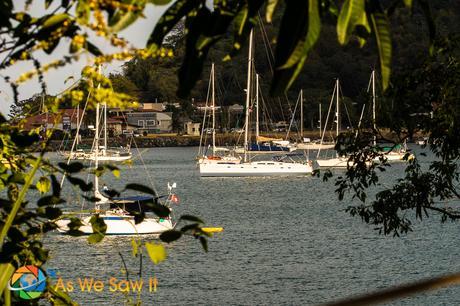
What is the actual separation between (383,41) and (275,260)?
3142cm

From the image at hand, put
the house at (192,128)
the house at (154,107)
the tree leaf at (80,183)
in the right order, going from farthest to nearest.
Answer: the house at (192,128), the house at (154,107), the tree leaf at (80,183)

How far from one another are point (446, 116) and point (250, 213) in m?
41.3

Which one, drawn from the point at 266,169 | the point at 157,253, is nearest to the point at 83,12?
the point at 157,253

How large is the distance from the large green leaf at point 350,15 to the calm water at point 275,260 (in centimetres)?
1633

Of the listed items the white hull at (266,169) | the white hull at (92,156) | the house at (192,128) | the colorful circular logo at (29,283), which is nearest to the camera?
the colorful circular logo at (29,283)

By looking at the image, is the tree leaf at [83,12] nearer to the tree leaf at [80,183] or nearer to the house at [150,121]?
the tree leaf at [80,183]

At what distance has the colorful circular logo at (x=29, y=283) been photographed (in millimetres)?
4297

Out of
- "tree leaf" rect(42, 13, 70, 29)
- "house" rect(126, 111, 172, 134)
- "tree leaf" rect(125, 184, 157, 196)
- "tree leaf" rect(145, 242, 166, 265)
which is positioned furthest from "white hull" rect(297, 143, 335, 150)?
"tree leaf" rect(42, 13, 70, 29)

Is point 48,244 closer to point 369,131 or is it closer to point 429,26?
point 369,131

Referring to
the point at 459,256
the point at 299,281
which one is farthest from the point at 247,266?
the point at 459,256

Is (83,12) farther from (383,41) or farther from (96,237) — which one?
(96,237)

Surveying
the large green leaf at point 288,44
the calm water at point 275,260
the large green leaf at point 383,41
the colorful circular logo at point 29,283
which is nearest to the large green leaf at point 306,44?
the large green leaf at point 288,44

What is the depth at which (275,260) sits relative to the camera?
3341cm

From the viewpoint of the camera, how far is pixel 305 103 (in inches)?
5344
